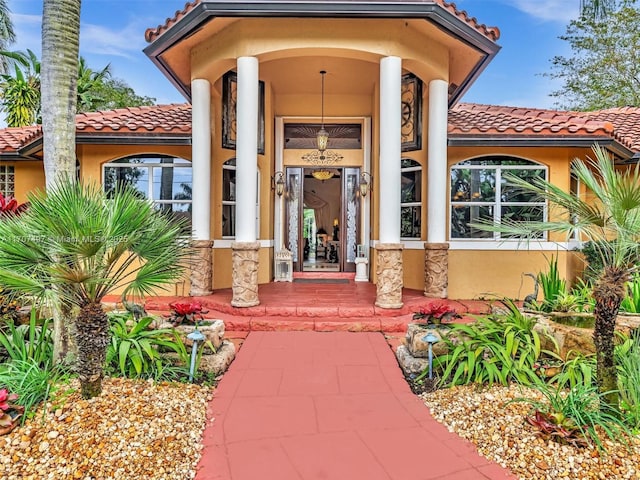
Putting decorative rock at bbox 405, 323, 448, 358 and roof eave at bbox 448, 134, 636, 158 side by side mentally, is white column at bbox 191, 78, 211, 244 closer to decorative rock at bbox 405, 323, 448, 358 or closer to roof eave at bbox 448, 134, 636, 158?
decorative rock at bbox 405, 323, 448, 358

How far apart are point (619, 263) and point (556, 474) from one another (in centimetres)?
153

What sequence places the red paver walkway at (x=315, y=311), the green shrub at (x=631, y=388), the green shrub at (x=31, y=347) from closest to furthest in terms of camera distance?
the green shrub at (x=631, y=388) < the green shrub at (x=31, y=347) < the red paver walkway at (x=315, y=311)

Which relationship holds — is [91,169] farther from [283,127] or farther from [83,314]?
[83,314]

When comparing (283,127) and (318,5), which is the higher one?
(318,5)

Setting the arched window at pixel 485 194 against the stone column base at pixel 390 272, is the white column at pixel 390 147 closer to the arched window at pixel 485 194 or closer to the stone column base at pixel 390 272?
the stone column base at pixel 390 272

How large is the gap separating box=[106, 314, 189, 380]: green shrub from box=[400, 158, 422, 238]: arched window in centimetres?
576

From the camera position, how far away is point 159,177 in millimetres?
8203

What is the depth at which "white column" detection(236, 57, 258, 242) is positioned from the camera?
621 centimetres

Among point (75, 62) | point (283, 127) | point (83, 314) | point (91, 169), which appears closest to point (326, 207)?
point (283, 127)

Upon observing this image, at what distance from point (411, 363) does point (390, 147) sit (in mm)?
3588

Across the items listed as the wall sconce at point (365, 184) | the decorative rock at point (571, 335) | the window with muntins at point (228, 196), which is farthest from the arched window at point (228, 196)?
the decorative rock at point (571, 335)

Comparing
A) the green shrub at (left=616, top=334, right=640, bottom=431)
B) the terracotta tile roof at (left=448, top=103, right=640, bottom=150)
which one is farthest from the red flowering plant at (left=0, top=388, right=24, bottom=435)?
the terracotta tile roof at (left=448, top=103, right=640, bottom=150)

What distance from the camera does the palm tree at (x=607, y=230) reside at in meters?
2.60

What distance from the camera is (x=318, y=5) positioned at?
576cm
